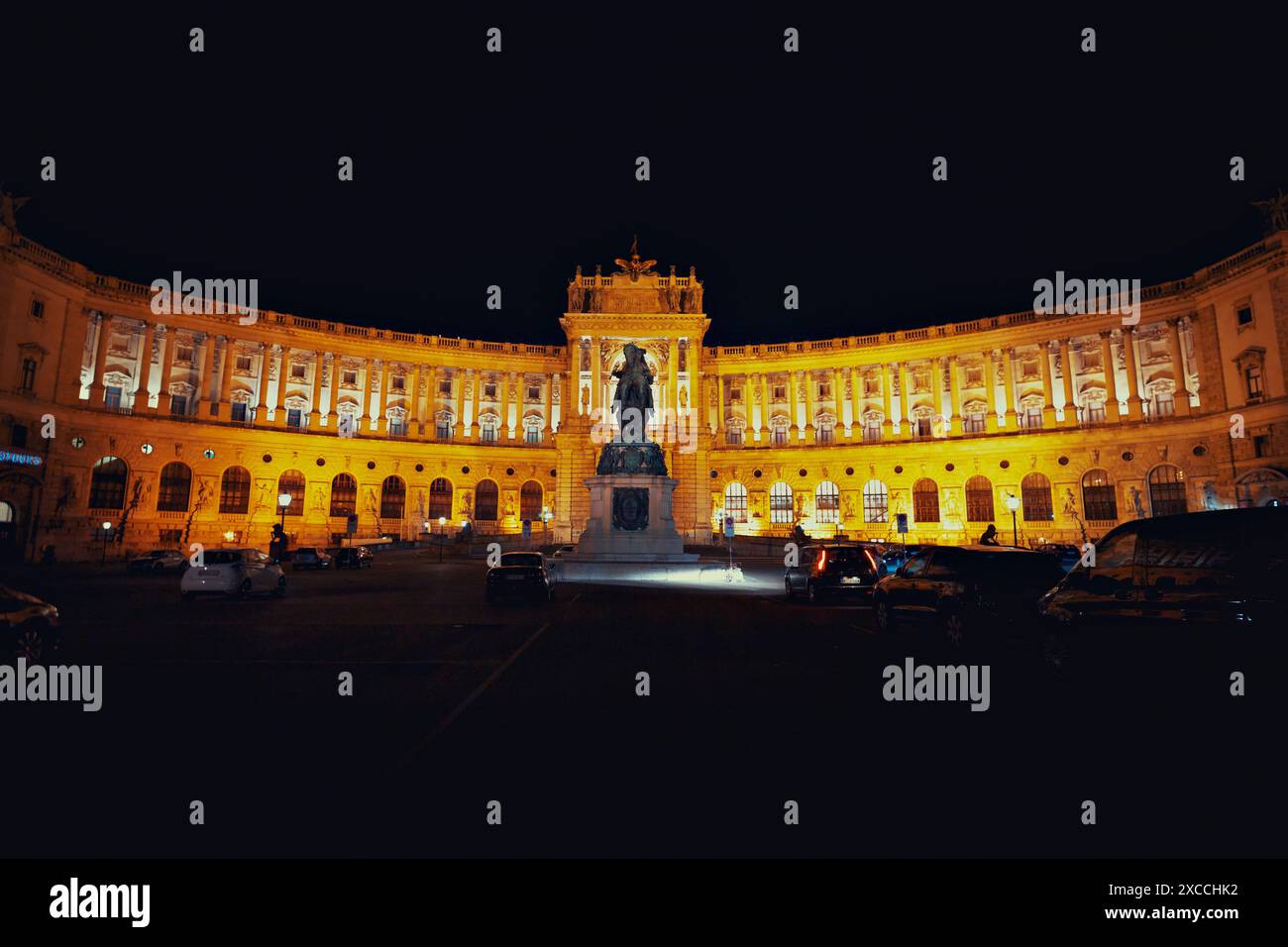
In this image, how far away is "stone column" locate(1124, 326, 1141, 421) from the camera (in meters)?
48.4

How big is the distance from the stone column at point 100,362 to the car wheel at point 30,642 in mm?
50795

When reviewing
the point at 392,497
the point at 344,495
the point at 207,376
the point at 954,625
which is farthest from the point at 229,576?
the point at 207,376

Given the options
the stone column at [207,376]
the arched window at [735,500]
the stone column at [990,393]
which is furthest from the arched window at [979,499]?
the stone column at [207,376]

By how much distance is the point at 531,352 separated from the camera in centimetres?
6353

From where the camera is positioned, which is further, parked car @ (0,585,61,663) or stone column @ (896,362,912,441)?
stone column @ (896,362,912,441)

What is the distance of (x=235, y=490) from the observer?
50594mm

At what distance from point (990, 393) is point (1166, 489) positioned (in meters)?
14.8

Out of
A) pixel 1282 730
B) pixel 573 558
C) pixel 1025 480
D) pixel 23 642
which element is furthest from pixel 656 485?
pixel 1025 480

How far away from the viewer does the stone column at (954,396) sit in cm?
5581

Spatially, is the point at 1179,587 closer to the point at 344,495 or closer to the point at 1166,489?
the point at 1166,489

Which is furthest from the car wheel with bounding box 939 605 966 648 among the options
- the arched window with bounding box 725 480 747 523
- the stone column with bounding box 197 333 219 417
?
the stone column with bounding box 197 333 219 417

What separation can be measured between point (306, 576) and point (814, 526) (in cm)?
4347

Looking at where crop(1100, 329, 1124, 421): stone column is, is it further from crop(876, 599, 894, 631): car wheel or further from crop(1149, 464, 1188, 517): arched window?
crop(876, 599, 894, 631): car wheel

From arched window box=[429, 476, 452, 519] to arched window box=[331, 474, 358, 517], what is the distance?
658 cm
